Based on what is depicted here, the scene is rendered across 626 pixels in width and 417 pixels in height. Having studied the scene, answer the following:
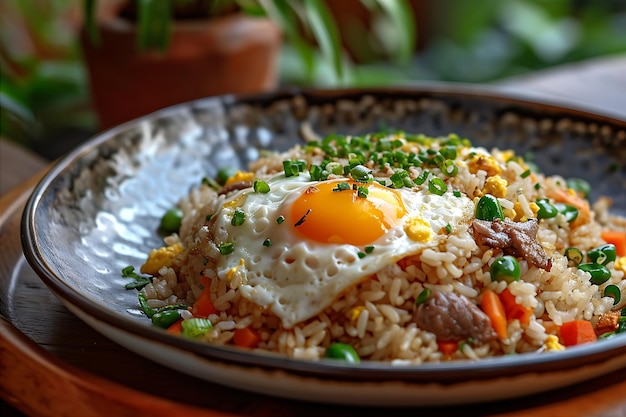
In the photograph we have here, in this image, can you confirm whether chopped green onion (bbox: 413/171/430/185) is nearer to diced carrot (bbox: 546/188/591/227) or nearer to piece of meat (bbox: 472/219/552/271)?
piece of meat (bbox: 472/219/552/271)

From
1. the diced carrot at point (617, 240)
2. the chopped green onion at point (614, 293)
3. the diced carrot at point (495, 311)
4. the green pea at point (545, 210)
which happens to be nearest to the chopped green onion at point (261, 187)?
A: the diced carrot at point (495, 311)

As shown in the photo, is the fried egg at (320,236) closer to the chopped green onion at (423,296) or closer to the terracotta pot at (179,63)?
the chopped green onion at (423,296)

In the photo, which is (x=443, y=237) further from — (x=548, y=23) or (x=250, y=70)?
(x=548, y=23)

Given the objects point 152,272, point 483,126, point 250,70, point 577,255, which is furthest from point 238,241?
point 250,70

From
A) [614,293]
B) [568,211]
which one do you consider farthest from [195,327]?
[568,211]

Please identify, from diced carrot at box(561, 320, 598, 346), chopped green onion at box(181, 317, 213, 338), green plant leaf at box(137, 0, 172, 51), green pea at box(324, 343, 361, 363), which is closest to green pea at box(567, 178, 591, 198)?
diced carrot at box(561, 320, 598, 346)

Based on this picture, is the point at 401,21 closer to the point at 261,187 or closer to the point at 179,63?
the point at 179,63
